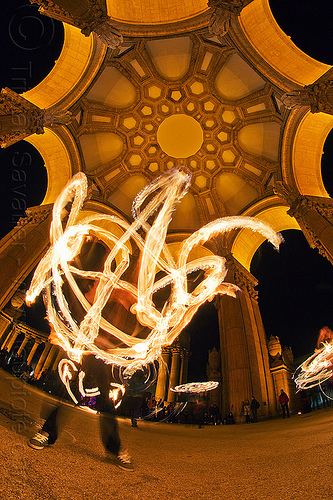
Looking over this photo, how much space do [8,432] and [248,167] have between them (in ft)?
65.3

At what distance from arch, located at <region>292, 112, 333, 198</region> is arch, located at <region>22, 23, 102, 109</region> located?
11.7 metres

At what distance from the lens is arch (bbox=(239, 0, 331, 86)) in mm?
13117

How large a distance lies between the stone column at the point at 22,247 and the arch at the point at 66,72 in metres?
6.00

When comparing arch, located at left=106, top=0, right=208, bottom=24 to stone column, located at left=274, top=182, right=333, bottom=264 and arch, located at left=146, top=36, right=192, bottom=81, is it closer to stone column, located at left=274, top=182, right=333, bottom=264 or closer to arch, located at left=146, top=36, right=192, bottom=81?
arch, located at left=146, top=36, right=192, bottom=81

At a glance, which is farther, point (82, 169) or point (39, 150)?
point (82, 169)

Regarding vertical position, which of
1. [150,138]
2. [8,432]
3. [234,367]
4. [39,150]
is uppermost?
[150,138]

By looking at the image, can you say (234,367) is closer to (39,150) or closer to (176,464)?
(176,464)

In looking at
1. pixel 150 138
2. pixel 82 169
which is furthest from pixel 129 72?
pixel 82 169

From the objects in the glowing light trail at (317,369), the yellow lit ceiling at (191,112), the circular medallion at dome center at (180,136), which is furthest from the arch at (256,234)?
the glowing light trail at (317,369)

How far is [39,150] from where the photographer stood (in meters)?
16.9

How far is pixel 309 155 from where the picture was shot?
A: 15539 millimetres

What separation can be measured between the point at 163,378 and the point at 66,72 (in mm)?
20588

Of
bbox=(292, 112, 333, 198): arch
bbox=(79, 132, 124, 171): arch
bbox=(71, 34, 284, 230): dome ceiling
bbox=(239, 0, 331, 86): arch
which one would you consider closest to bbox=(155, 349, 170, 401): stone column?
bbox=(71, 34, 284, 230): dome ceiling

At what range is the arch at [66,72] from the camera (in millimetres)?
14188
